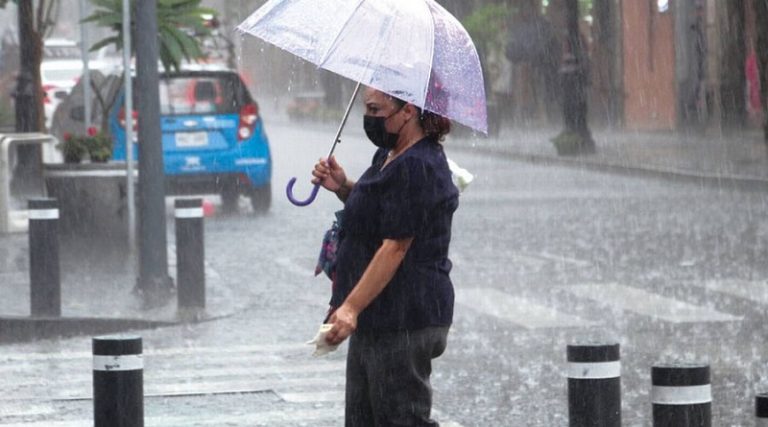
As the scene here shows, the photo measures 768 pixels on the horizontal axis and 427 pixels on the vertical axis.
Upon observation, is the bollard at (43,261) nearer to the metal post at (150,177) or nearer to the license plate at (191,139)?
the metal post at (150,177)

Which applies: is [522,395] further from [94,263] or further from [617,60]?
[617,60]

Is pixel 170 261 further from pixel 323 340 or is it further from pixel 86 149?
pixel 323 340

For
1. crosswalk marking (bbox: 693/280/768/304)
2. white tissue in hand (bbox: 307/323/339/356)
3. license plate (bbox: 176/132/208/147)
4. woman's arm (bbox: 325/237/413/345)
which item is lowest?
crosswalk marking (bbox: 693/280/768/304)

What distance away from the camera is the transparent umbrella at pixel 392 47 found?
5.35 meters

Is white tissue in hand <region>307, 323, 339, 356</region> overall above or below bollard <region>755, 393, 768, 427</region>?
above

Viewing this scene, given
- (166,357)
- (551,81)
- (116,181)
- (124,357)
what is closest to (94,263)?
(116,181)

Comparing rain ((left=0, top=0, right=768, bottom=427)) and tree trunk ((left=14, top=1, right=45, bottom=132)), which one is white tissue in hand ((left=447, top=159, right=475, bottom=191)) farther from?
tree trunk ((left=14, top=1, right=45, bottom=132))

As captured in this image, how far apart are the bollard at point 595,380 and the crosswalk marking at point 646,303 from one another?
5.48 metres

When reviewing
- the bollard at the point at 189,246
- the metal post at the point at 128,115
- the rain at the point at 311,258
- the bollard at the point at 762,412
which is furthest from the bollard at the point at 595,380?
the metal post at the point at 128,115

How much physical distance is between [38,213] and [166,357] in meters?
1.65

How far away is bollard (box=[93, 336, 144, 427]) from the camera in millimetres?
5988

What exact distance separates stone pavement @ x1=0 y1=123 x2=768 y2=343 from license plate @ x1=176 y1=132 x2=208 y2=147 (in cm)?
104

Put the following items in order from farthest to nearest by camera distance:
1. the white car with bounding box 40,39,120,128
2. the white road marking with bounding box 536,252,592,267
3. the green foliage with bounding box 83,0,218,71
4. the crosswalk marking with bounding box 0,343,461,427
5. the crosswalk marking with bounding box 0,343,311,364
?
the white car with bounding box 40,39,120,128
the green foliage with bounding box 83,0,218,71
the white road marking with bounding box 536,252,592,267
the crosswalk marking with bounding box 0,343,311,364
the crosswalk marking with bounding box 0,343,461,427

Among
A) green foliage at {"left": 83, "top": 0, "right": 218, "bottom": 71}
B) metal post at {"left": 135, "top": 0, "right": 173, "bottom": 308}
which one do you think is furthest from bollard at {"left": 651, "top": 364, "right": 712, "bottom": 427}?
green foliage at {"left": 83, "top": 0, "right": 218, "bottom": 71}
